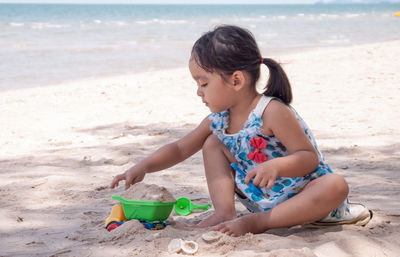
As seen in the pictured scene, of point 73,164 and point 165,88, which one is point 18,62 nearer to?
point 165,88

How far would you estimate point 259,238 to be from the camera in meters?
1.95

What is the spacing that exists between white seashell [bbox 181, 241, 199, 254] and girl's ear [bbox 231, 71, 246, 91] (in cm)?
68

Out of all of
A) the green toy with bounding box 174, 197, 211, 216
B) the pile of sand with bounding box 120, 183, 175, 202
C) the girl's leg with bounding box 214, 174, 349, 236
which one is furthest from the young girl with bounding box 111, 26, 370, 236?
the green toy with bounding box 174, 197, 211, 216

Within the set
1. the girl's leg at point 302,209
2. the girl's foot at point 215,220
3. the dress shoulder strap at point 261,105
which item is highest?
the dress shoulder strap at point 261,105

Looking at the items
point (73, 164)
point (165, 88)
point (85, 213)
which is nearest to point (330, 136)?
point (73, 164)

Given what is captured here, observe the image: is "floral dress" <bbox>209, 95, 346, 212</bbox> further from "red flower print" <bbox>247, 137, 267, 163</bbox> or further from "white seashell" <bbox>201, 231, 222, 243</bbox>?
"white seashell" <bbox>201, 231, 222, 243</bbox>

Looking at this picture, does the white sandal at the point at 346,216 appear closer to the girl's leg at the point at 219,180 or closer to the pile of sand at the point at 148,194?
the girl's leg at the point at 219,180

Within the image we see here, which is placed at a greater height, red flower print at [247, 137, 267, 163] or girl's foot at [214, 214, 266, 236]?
red flower print at [247, 137, 267, 163]

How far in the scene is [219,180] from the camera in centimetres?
224

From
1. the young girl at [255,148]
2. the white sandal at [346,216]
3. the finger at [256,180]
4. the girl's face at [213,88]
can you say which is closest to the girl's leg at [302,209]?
the young girl at [255,148]

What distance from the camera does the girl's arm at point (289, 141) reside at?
6.36 ft

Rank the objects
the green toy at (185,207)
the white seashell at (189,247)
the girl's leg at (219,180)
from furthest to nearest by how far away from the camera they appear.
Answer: the green toy at (185,207), the girl's leg at (219,180), the white seashell at (189,247)

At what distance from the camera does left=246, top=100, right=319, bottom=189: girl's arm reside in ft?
6.36

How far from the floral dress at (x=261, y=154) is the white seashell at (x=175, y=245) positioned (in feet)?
1.42
